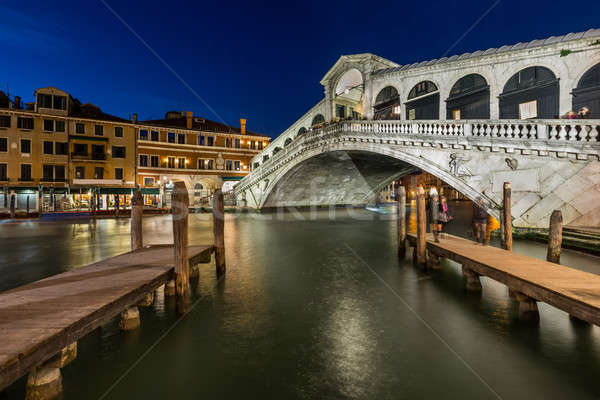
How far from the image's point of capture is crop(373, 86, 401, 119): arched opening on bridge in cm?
2469

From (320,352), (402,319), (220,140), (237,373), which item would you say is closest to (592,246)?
(402,319)

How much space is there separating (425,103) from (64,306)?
22567mm

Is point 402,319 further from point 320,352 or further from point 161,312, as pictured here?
point 161,312

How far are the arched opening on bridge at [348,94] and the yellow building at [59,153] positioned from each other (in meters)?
20.6

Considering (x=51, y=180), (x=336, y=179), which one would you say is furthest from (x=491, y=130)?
(x=51, y=180)

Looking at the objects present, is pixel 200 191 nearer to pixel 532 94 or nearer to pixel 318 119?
pixel 318 119

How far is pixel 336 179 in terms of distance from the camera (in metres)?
28.3

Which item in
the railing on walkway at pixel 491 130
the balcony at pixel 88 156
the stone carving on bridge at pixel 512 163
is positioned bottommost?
the stone carving on bridge at pixel 512 163

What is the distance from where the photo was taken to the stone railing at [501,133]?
10.7 m

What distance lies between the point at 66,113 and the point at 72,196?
7.62 meters

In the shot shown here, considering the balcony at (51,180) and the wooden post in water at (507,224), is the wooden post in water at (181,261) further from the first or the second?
the balcony at (51,180)

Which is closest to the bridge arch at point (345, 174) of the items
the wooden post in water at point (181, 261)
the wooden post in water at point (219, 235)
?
the wooden post in water at point (219, 235)

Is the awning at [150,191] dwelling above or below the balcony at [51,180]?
below

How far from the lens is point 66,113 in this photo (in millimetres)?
29406
